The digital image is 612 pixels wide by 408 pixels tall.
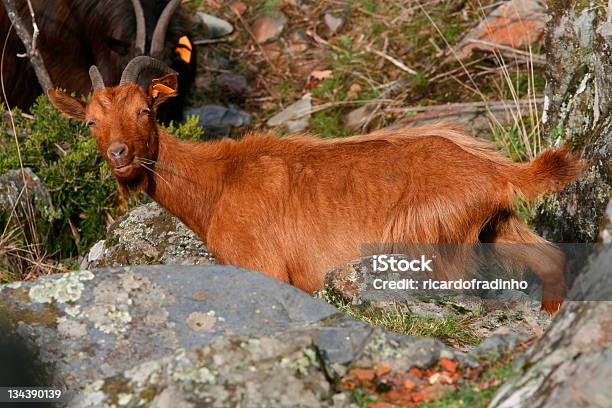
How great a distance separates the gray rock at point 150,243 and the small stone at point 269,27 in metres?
5.86

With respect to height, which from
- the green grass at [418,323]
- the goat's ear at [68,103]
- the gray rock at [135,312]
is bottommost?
the green grass at [418,323]

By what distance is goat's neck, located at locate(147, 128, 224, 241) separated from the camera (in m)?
5.82

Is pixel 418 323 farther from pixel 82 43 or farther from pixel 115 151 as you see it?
pixel 82 43

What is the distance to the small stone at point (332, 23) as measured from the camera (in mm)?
11633

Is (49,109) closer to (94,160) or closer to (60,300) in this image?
(94,160)

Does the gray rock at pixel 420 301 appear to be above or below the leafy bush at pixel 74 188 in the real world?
above

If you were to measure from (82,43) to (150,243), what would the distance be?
4719mm

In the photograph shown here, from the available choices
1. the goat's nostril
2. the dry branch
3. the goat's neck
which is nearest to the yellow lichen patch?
the goat's nostril

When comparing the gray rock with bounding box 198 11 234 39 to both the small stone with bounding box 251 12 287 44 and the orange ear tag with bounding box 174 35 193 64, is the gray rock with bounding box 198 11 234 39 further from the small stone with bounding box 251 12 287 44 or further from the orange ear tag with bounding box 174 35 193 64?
the orange ear tag with bounding box 174 35 193 64

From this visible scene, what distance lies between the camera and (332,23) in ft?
38.4

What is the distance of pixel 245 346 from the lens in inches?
122

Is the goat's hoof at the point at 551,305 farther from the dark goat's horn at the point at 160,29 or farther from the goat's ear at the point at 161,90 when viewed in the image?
the dark goat's horn at the point at 160,29

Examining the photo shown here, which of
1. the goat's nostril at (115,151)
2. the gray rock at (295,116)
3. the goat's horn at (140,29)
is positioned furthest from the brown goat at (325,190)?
the gray rock at (295,116)

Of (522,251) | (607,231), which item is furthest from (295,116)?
(607,231)
